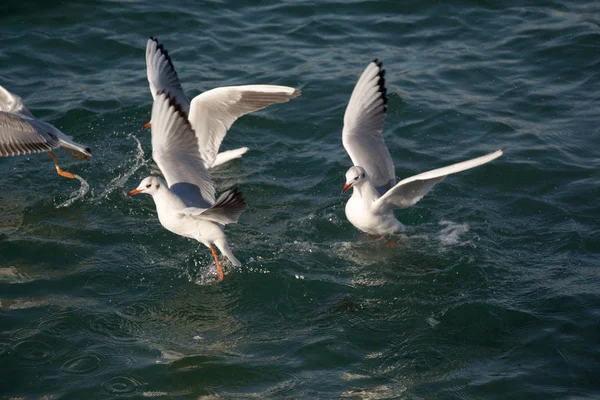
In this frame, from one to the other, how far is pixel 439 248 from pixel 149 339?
3.36 m

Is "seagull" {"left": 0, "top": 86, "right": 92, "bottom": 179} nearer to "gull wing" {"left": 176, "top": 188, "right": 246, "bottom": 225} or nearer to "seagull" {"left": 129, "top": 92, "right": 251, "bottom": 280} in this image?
"seagull" {"left": 129, "top": 92, "right": 251, "bottom": 280}

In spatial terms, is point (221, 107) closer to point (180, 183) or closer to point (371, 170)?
point (180, 183)

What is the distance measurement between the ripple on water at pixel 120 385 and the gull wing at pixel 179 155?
6.65 feet

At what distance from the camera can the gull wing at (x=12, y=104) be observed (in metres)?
9.84

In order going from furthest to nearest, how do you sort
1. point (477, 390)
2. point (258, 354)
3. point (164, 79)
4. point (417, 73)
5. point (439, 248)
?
1. point (417, 73)
2. point (164, 79)
3. point (439, 248)
4. point (258, 354)
5. point (477, 390)

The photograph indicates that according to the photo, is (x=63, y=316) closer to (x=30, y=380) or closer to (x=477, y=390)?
(x=30, y=380)

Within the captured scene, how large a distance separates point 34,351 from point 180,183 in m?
2.25

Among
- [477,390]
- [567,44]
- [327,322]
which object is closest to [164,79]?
[327,322]

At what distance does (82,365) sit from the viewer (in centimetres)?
685

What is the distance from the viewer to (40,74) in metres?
12.8

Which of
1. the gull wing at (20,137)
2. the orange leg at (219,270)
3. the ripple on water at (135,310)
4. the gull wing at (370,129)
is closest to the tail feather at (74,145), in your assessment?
the gull wing at (20,137)

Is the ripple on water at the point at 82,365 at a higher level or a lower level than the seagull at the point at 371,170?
lower

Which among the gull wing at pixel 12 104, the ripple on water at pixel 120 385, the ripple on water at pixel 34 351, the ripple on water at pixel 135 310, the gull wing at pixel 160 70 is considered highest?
the gull wing at pixel 160 70

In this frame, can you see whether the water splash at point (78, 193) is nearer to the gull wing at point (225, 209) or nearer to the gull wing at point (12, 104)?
the gull wing at point (12, 104)
